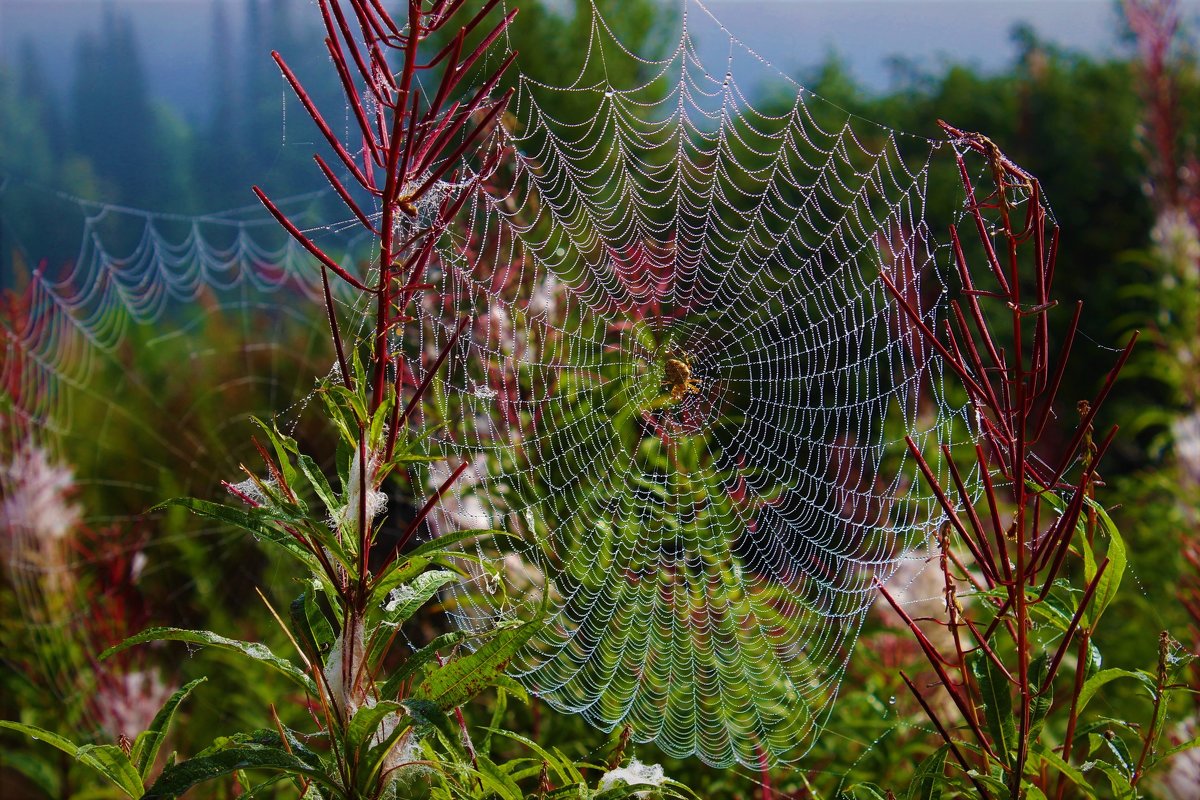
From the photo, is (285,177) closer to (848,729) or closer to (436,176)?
(848,729)

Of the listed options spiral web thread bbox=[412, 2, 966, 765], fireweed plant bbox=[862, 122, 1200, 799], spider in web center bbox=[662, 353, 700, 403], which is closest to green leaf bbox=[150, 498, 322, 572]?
fireweed plant bbox=[862, 122, 1200, 799]

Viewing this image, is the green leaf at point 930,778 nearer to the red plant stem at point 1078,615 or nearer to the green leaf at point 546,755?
the red plant stem at point 1078,615

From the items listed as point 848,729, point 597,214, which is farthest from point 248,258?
point 848,729

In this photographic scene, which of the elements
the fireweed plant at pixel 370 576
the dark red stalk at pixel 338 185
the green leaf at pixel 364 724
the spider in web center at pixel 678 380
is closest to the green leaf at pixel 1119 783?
the fireweed plant at pixel 370 576

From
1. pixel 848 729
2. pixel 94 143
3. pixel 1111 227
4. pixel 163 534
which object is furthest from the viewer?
pixel 1111 227

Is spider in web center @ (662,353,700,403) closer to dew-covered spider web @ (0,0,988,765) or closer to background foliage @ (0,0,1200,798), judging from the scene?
dew-covered spider web @ (0,0,988,765)

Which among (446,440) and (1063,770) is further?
(446,440)
